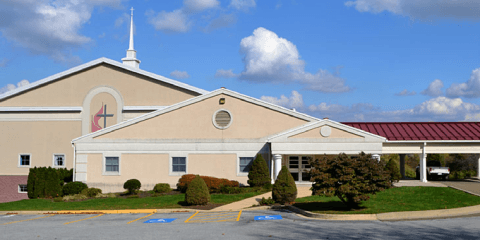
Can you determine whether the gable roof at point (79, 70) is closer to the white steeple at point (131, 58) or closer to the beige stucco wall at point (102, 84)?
the beige stucco wall at point (102, 84)

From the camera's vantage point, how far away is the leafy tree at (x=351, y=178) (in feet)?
59.5

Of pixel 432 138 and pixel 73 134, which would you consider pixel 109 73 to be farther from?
pixel 432 138

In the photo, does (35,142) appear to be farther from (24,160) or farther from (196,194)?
(196,194)

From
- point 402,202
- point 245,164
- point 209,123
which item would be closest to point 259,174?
point 245,164

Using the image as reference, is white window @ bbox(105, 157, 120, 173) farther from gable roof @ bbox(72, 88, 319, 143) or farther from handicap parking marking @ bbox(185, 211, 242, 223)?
handicap parking marking @ bbox(185, 211, 242, 223)


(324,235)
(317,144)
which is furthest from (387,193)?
(324,235)

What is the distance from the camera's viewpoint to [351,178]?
1819 cm

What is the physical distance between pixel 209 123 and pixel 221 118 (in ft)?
2.91

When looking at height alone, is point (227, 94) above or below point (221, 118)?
above

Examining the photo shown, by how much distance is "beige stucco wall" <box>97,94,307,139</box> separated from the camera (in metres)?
31.0


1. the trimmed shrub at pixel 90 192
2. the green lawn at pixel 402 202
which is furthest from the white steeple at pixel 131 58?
the green lawn at pixel 402 202

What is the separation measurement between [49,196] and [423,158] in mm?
24827

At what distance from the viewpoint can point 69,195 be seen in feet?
94.1

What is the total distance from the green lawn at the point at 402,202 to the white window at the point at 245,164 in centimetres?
692
